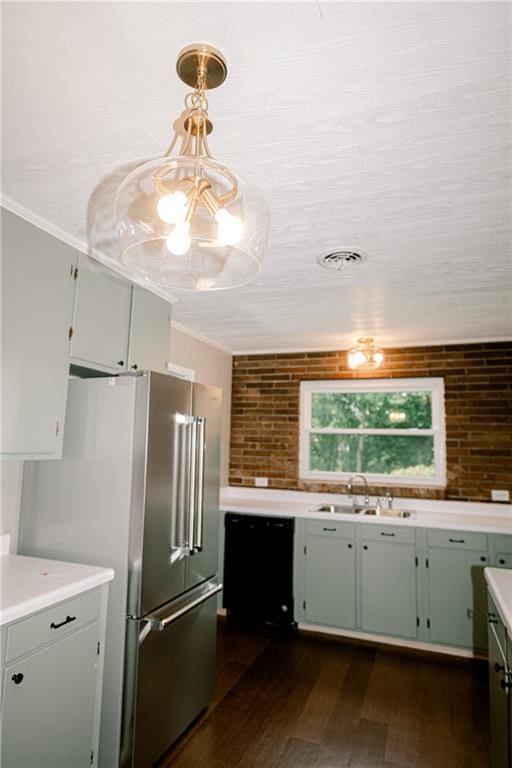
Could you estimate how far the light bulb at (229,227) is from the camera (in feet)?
3.63

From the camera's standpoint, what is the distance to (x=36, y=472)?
2.32m

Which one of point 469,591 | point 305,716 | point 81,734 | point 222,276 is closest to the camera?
point 222,276

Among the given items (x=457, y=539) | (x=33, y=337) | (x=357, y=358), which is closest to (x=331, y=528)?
(x=457, y=539)

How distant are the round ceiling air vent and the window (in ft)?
7.04

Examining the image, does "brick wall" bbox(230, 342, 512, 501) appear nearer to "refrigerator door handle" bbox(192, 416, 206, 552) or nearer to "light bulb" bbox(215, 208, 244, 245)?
"refrigerator door handle" bbox(192, 416, 206, 552)

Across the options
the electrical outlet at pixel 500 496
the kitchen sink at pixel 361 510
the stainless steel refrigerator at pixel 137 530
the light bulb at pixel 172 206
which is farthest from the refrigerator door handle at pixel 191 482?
the electrical outlet at pixel 500 496

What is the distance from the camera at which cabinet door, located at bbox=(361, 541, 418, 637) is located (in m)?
3.47

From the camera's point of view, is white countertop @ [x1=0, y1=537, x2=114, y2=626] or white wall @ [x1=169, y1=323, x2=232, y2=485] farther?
white wall @ [x1=169, y1=323, x2=232, y2=485]

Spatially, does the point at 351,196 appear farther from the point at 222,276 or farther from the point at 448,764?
the point at 448,764

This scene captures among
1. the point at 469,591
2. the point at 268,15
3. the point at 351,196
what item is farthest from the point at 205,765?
the point at 268,15

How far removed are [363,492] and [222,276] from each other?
340 cm

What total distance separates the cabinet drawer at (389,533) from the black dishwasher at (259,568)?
60cm

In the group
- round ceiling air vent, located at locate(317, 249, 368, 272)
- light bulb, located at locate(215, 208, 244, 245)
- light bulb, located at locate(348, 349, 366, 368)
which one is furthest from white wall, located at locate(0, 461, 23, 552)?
light bulb, located at locate(348, 349, 366, 368)

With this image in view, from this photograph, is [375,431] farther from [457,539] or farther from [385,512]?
[457,539]
